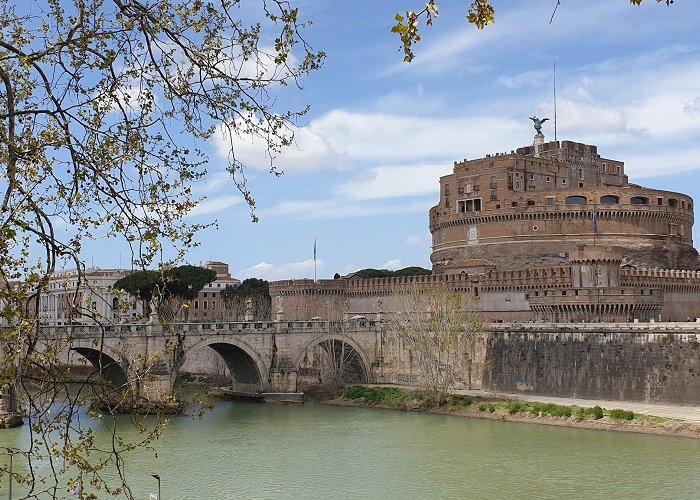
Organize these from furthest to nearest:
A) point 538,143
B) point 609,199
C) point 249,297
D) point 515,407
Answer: point 249,297, point 538,143, point 609,199, point 515,407

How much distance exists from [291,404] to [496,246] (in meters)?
21.0

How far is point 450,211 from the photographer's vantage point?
58.8 m

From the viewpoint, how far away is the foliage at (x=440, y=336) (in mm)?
37906

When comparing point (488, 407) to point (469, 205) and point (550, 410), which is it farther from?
point (469, 205)

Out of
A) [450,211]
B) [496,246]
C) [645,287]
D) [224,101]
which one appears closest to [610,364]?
[645,287]

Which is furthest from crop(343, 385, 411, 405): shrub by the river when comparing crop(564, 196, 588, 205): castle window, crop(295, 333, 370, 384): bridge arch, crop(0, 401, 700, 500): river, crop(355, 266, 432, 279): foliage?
crop(355, 266, 432, 279): foliage

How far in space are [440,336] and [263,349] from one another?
975 centimetres

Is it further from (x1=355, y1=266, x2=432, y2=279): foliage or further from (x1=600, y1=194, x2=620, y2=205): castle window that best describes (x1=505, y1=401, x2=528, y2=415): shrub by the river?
(x1=355, y1=266, x2=432, y2=279): foliage

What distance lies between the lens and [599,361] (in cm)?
3578

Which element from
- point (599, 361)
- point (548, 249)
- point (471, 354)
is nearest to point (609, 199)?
point (548, 249)

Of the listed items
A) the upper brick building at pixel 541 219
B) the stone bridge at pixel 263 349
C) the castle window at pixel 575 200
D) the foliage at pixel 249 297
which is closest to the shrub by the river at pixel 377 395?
the stone bridge at pixel 263 349

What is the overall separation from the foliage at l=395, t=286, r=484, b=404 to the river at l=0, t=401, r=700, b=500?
12.0 ft

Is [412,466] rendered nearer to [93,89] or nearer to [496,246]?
[93,89]

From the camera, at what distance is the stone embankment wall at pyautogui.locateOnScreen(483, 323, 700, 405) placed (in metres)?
32.8
